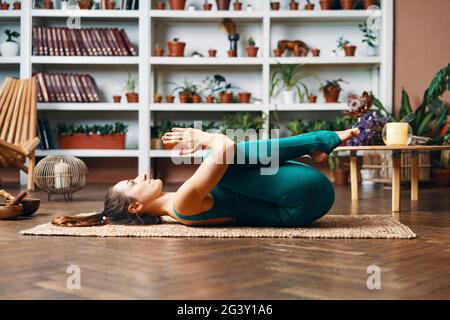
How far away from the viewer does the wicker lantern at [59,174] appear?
3.70 metres

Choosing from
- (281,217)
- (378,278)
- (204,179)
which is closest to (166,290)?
(378,278)

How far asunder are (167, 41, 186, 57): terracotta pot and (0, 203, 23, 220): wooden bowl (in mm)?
3113

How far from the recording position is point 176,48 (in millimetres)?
5699

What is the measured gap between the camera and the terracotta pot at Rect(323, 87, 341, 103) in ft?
18.6

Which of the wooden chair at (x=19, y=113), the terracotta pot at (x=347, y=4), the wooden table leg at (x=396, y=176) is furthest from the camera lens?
the terracotta pot at (x=347, y=4)

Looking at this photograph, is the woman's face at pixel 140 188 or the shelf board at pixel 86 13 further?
the shelf board at pixel 86 13

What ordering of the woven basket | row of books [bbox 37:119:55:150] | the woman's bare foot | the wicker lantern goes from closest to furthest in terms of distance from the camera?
the woman's bare foot
the wicker lantern
the woven basket
row of books [bbox 37:119:55:150]

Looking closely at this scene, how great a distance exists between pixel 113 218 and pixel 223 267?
947 millimetres

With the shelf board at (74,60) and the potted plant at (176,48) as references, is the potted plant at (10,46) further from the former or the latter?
the potted plant at (176,48)

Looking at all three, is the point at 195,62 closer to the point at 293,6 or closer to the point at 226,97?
the point at 226,97

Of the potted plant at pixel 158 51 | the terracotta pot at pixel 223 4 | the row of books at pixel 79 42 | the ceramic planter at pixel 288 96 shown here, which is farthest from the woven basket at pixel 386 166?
the row of books at pixel 79 42

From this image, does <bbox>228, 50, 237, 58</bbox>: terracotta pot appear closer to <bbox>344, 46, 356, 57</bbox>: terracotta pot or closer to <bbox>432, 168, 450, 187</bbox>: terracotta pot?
<bbox>344, 46, 356, 57</bbox>: terracotta pot

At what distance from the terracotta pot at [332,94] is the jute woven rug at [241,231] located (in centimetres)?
Answer: 322

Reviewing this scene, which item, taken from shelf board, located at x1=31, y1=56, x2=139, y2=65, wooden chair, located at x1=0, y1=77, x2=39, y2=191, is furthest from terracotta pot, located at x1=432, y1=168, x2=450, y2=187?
wooden chair, located at x1=0, y1=77, x2=39, y2=191
